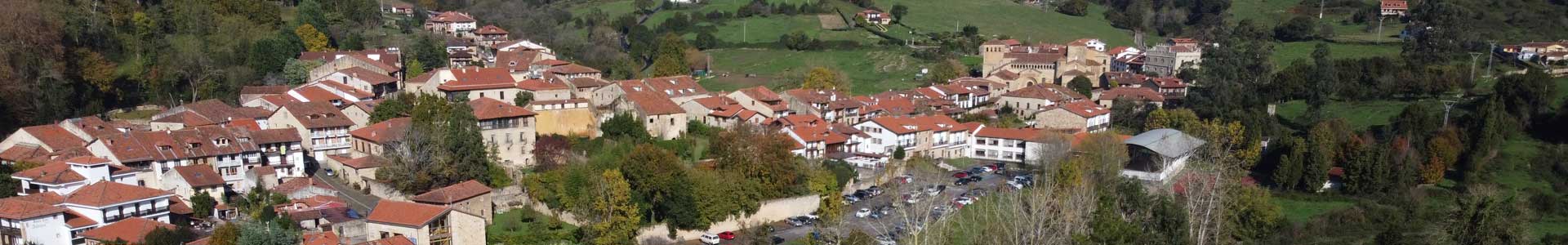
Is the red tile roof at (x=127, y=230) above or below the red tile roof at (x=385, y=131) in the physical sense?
below

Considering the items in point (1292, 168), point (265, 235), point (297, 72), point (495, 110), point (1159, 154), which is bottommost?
point (1292, 168)

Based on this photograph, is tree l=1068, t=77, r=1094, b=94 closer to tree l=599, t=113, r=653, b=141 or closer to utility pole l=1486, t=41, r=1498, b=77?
utility pole l=1486, t=41, r=1498, b=77

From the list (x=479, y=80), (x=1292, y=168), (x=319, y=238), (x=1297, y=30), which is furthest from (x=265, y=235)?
(x=1297, y=30)

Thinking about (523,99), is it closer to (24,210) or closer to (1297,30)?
(24,210)

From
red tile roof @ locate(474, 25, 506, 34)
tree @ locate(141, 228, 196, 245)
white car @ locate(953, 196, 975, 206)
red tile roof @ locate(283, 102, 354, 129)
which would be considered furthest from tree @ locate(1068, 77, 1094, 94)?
tree @ locate(141, 228, 196, 245)

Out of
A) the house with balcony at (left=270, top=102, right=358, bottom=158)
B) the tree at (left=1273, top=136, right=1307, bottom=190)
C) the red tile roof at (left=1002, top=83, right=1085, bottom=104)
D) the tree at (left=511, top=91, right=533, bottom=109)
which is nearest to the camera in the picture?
the house with balcony at (left=270, top=102, right=358, bottom=158)

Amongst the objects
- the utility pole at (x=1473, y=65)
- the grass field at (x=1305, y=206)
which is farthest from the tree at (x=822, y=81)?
the utility pole at (x=1473, y=65)

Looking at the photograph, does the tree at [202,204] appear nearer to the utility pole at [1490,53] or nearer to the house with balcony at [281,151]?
the house with balcony at [281,151]
